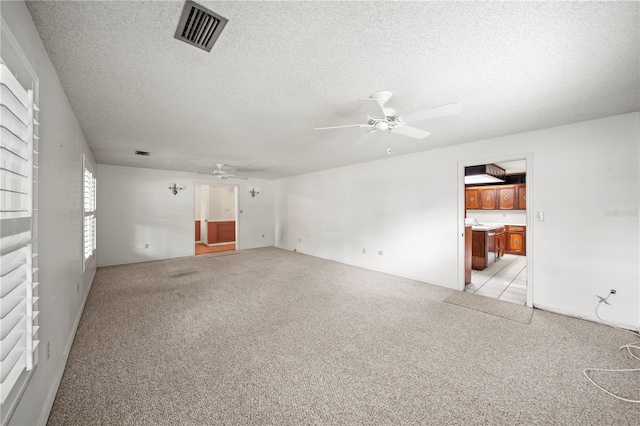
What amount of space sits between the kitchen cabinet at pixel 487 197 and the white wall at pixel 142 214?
786cm

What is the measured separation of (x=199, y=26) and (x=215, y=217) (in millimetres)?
8552

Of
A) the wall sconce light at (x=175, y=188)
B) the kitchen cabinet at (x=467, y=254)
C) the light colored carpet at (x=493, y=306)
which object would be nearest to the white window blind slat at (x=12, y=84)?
the light colored carpet at (x=493, y=306)

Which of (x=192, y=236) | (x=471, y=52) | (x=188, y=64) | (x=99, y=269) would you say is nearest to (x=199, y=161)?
(x=192, y=236)

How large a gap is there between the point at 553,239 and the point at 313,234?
495cm

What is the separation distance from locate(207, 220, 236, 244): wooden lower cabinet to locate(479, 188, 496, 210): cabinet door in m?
8.44

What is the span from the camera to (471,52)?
173 cm

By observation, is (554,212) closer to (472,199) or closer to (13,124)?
(13,124)

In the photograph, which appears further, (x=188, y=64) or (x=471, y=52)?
(x=188, y=64)

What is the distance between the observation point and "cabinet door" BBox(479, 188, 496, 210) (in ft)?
24.8

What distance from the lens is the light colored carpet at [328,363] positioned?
1629 mm

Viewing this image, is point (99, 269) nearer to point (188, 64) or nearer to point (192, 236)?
point (192, 236)

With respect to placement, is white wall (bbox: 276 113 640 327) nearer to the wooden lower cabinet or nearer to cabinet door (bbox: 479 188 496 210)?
cabinet door (bbox: 479 188 496 210)

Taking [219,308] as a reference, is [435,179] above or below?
above

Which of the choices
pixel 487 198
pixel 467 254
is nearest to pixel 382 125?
pixel 467 254
